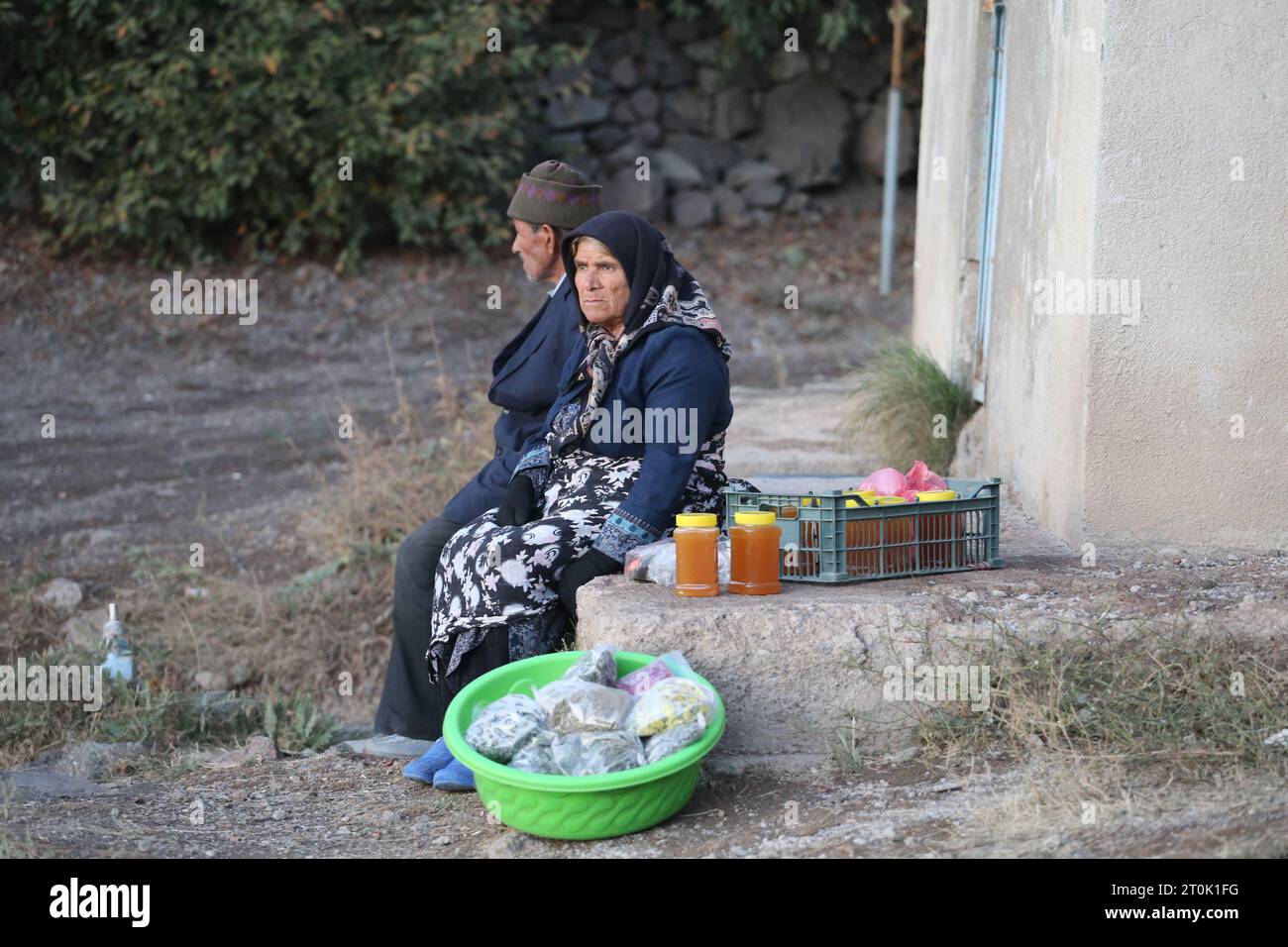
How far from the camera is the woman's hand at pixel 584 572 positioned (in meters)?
3.74

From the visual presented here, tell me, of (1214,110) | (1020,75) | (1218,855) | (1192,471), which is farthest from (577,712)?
(1020,75)

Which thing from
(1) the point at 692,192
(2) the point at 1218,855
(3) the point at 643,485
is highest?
(1) the point at 692,192

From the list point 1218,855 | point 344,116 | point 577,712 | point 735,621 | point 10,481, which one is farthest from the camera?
point 344,116

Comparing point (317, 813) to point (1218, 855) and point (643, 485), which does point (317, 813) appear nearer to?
point (643, 485)

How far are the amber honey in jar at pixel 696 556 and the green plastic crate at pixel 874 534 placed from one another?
161mm

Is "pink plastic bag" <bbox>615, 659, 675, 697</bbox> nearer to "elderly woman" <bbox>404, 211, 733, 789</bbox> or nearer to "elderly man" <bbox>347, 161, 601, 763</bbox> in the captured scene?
"elderly woman" <bbox>404, 211, 733, 789</bbox>

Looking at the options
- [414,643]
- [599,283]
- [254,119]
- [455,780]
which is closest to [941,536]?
[599,283]

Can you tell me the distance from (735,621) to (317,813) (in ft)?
3.82

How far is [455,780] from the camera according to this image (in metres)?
3.55

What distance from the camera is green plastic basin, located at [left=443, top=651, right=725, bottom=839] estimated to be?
9.62ft

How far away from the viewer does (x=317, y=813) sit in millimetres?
3566

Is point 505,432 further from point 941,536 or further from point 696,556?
point 941,536

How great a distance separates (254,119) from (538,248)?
6321mm

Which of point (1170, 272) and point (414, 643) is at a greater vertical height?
point (1170, 272)
